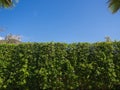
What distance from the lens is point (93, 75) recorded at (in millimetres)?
14688

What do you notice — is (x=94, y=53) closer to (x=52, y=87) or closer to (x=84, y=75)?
(x=84, y=75)

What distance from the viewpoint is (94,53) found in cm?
1487

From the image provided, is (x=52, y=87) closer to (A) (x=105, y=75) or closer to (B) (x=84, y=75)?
(B) (x=84, y=75)

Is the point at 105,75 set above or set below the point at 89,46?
below

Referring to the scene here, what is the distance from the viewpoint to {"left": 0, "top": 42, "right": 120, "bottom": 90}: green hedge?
570 inches

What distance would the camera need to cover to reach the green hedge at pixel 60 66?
14.5 metres

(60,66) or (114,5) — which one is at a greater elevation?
(114,5)

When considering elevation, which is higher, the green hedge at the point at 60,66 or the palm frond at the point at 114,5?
the palm frond at the point at 114,5

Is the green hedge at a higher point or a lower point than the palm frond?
lower

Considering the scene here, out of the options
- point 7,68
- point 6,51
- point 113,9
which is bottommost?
point 7,68

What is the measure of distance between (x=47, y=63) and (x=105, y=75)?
3.40 m

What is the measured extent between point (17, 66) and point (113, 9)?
644cm

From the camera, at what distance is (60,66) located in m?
14.7

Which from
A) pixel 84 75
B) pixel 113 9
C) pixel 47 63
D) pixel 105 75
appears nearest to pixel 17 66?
pixel 47 63
